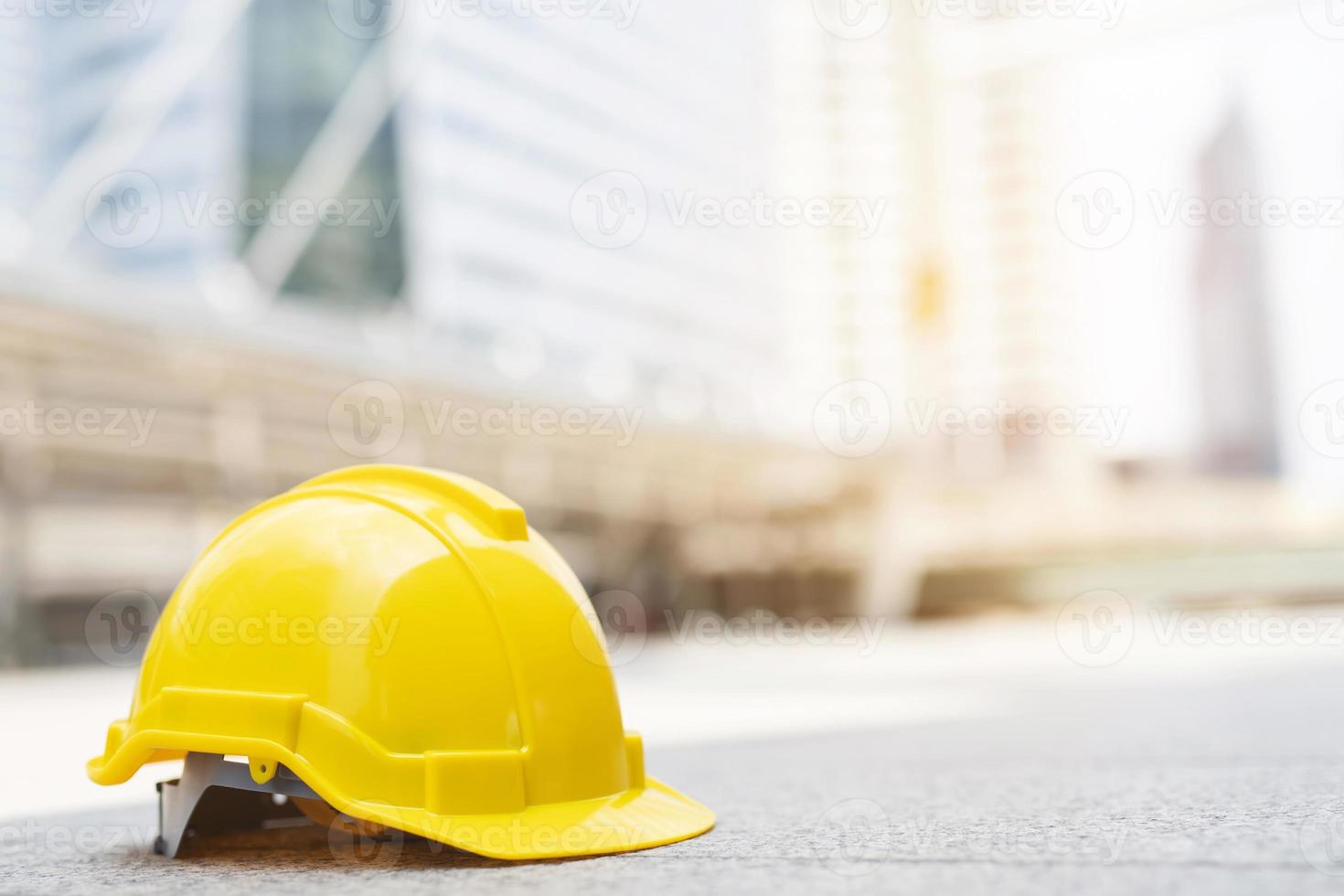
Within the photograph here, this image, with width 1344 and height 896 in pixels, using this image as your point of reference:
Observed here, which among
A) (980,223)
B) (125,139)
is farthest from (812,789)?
(980,223)

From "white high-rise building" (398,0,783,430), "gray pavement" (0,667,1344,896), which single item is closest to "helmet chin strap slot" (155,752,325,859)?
"gray pavement" (0,667,1344,896)

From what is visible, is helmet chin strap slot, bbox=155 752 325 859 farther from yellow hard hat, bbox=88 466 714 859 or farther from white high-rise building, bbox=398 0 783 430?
white high-rise building, bbox=398 0 783 430

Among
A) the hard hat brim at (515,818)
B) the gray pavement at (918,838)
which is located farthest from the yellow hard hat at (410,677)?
the gray pavement at (918,838)

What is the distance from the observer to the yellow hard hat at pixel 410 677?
99.5 inches

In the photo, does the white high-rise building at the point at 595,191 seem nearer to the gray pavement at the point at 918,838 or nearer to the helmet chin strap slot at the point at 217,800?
the gray pavement at the point at 918,838

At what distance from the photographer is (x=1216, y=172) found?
162 m

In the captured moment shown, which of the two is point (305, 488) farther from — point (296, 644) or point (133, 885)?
point (133, 885)

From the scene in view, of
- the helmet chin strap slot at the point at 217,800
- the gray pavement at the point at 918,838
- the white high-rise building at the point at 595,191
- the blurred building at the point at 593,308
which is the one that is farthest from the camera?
the white high-rise building at the point at 595,191

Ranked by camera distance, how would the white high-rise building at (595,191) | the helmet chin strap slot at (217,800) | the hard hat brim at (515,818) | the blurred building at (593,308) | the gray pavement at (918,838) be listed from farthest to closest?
the white high-rise building at (595,191), the blurred building at (593,308), the helmet chin strap slot at (217,800), the hard hat brim at (515,818), the gray pavement at (918,838)

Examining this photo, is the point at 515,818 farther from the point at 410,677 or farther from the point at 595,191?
the point at 595,191

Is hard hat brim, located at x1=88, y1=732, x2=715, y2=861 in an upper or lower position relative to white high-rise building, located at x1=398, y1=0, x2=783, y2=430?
lower

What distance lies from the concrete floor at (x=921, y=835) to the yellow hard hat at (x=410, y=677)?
142 millimetres

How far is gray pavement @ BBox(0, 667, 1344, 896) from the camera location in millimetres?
2203

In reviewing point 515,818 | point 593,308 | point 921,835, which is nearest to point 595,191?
point 593,308
